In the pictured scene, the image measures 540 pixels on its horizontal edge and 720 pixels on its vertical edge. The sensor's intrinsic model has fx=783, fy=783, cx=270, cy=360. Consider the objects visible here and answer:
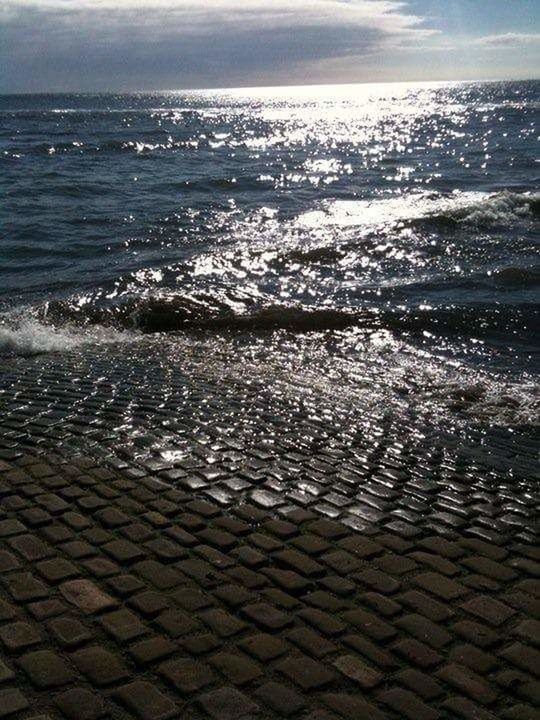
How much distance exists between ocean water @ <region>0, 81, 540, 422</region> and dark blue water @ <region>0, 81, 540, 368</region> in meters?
0.05

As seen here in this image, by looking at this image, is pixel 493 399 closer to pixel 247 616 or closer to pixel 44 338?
pixel 247 616

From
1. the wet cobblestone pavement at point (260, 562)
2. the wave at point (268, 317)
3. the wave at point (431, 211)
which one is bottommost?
the wave at point (268, 317)

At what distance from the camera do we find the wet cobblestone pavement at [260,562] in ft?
10.8

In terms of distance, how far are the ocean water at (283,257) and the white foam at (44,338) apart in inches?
1.4

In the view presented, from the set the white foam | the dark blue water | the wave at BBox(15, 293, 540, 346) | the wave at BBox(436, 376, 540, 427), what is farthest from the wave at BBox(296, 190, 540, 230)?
the wave at BBox(436, 376, 540, 427)

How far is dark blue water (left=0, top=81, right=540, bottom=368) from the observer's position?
39.1ft

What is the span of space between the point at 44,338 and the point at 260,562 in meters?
6.62

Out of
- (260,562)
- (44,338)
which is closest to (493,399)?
(260,562)

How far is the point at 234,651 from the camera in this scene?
11.5 feet

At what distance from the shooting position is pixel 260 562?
425cm

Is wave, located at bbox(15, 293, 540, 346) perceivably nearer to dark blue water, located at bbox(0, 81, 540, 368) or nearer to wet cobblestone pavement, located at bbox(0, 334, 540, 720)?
dark blue water, located at bbox(0, 81, 540, 368)

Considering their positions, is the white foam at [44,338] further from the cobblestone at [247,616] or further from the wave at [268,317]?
the cobblestone at [247,616]

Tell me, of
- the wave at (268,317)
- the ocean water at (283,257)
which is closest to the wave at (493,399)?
the ocean water at (283,257)

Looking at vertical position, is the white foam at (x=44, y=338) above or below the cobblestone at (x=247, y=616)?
below
